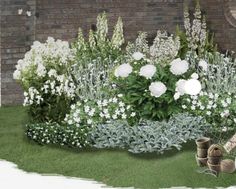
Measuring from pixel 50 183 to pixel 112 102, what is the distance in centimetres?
217

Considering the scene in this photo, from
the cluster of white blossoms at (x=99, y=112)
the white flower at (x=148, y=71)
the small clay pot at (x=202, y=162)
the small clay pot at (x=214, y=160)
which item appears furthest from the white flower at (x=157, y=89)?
the small clay pot at (x=214, y=160)

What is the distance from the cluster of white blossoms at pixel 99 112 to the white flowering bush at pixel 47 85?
46cm

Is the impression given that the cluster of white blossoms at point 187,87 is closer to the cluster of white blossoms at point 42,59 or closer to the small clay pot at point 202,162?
the small clay pot at point 202,162

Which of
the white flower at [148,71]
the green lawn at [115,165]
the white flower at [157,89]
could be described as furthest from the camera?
the white flower at [148,71]

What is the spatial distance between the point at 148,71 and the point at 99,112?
110 centimetres

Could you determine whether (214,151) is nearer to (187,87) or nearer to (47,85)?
(187,87)

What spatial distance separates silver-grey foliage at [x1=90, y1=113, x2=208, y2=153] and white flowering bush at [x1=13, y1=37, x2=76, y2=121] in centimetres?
107

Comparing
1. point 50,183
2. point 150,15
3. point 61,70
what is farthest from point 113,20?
point 50,183

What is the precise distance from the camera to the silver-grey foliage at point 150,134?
30.0 feet

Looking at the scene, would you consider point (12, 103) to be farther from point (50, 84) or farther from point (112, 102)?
point (112, 102)

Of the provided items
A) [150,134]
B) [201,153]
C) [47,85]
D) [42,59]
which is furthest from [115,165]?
[42,59]

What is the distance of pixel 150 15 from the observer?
45.0 ft

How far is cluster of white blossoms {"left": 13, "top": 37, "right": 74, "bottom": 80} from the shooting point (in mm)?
10602

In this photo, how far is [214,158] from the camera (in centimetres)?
834
